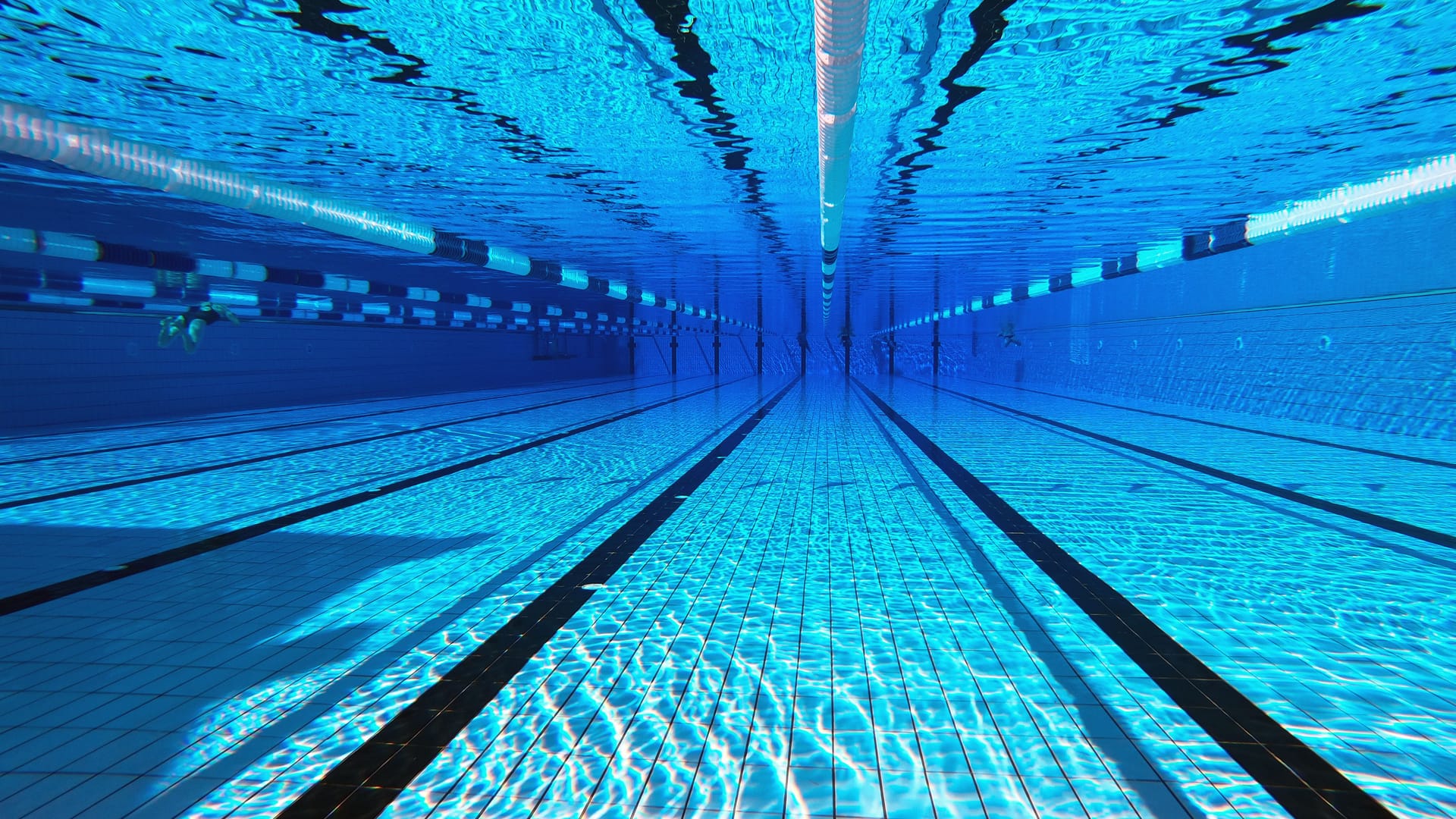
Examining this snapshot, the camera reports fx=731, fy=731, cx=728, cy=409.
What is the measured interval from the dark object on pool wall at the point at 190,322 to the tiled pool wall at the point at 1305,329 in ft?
43.1

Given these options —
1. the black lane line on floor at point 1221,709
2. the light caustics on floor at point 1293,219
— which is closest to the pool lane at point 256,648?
the black lane line on floor at point 1221,709

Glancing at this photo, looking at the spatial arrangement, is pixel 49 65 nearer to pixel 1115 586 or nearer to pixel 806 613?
pixel 806 613

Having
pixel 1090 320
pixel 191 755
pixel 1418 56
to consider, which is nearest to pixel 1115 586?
pixel 1418 56

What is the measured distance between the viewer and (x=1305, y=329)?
29.9 ft

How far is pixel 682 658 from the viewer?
2.42 meters

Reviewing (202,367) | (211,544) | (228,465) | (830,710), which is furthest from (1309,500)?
(202,367)

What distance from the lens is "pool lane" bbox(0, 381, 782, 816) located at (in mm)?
1819

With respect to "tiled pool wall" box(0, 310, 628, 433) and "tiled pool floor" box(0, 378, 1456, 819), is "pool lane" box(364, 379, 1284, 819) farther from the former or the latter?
"tiled pool wall" box(0, 310, 628, 433)

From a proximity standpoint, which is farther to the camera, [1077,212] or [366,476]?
[1077,212]

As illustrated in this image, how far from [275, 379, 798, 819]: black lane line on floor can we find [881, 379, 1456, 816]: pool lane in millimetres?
2251

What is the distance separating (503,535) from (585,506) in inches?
30.4

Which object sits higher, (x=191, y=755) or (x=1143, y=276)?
(x=1143, y=276)

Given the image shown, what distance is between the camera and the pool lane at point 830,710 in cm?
169

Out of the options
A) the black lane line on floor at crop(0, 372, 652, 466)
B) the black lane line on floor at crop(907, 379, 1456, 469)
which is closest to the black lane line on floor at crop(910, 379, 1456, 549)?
the black lane line on floor at crop(907, 379, 1456, 469)
